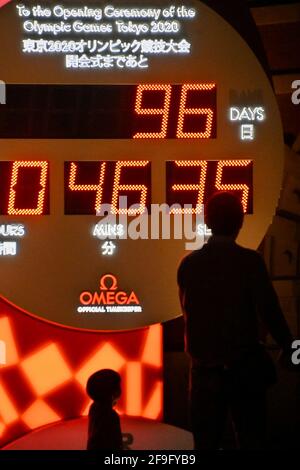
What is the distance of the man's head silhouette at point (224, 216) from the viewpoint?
14.3 ft

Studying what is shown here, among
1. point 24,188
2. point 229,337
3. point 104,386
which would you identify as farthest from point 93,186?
point 229,337

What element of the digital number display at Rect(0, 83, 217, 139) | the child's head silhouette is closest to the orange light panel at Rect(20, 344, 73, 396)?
the child's head silhouette

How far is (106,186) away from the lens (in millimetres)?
5328

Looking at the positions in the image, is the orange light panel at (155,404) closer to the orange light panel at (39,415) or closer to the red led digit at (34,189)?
the orange light panel at (39,415)

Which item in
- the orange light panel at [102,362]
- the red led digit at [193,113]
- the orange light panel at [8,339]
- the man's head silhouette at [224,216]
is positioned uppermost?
the red led digit at [193,113]

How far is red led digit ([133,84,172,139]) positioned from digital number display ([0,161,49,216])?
62cm

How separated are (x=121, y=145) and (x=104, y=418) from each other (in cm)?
163

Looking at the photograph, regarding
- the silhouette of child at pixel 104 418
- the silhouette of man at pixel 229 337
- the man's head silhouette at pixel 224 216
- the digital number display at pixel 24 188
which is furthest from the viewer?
the digital number display at pixel 24 188

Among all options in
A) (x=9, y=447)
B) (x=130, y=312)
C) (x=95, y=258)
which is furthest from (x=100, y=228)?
(x=9, y=447)

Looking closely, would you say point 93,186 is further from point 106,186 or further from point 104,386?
point 104,386

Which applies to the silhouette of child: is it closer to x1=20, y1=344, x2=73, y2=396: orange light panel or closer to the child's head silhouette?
the child's head silhouette

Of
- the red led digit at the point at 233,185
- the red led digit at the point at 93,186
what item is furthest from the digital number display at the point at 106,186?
the red led digit at the point at 233,185

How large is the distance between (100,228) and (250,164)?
98cm

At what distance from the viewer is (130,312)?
5.40 m
